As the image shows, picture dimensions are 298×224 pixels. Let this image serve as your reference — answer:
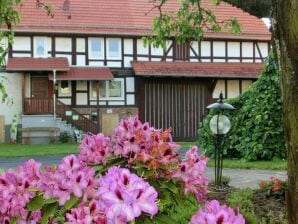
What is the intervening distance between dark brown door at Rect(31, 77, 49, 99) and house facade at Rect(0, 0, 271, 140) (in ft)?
0.19

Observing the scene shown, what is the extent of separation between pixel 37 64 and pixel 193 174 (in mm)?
28813

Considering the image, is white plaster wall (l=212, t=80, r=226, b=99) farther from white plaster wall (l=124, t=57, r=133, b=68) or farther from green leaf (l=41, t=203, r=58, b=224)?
green leaf (l=41, t=203, r=58, b=224)

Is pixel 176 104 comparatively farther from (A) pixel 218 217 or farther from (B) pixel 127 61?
(A) pixel 218 217

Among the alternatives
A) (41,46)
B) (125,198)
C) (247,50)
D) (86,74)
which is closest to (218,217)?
(125,198)

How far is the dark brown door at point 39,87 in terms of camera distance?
105 feet

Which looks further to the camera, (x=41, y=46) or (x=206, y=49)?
(x=206, y=49)

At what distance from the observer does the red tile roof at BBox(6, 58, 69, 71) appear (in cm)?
3009

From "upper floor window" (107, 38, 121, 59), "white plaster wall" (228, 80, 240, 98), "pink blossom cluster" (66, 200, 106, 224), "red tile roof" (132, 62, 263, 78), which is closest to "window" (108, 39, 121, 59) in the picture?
"upper floor window" (107, 38, 121, 59)

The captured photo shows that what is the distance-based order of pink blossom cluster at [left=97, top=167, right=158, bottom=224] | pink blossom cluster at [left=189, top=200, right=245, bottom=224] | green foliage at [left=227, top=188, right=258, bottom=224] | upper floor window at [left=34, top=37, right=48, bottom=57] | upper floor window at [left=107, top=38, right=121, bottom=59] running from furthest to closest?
upper floor window at [left=107, top=38, right=121, bottom=59] < upper floor window at [left=34, top=37, right=48, bottom=57] < green foliage at [left=227, top=188, right=258, bottom=224] < pink blossom cluster at [left=189, top=200, right=245, bottom=224] < pink blossom cluster at [left=97, top=167, right=158, bottom=224]

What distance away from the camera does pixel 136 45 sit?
109 ft

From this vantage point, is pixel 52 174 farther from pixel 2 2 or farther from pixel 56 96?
pixel 56 96

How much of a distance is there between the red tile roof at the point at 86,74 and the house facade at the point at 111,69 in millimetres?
55

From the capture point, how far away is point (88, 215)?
6.68 ft

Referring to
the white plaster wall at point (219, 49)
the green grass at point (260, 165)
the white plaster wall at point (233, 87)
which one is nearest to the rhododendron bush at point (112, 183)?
the green grass at point (260, 165)
